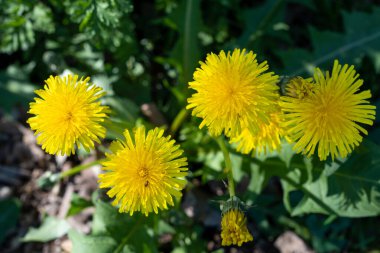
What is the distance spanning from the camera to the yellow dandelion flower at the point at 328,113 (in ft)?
7.43

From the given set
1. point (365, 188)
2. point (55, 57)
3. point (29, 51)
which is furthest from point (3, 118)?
point (365, 188)

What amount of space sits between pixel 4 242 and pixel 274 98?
106 inches

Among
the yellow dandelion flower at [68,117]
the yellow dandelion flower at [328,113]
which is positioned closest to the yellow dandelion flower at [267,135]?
the yellow dandelion flower at [328,113]

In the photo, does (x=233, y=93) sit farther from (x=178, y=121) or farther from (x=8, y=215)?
(x=8, y=215)

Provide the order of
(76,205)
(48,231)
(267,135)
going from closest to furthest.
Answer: (267,135) → (76,205) → (48,231)

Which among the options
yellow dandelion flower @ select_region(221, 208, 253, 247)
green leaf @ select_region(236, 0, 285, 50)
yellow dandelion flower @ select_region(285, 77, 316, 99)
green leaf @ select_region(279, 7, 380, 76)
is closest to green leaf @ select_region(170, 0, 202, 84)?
green leaf @ select_region(236, 0, 285, 50)

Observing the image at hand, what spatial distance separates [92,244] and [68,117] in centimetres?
95

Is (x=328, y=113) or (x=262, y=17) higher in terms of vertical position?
(x=262, y=17)

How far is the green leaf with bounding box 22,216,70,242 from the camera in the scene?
350cm

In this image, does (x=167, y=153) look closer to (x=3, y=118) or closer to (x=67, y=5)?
(x=67, y=5)

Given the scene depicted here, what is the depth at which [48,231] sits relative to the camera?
3.54 m

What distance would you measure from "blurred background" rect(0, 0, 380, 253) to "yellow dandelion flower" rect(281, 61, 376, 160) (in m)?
0.76

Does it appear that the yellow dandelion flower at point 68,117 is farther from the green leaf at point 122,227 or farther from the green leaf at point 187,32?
the green leaf at point 187,32

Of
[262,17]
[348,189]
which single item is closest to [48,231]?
[348,189]
